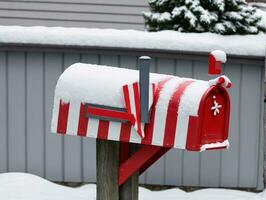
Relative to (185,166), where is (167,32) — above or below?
above

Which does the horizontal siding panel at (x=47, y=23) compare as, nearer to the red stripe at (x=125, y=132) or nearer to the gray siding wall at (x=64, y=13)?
the gray siding wall at (x=64, y=13)

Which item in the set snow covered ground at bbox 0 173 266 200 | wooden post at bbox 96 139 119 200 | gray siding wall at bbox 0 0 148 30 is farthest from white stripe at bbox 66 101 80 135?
gray siding wall at bbox 0 0 148 30

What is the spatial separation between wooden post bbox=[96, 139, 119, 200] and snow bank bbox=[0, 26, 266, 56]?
2.20 metres

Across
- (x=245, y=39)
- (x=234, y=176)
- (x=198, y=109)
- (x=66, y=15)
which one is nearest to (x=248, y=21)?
(x=245, y=39)

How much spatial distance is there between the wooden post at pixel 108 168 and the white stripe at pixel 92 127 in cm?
22

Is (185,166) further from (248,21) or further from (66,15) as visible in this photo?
(66,15)

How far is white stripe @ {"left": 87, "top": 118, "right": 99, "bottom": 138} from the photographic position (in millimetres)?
3811

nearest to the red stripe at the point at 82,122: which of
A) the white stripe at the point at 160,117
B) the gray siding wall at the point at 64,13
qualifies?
the white stripe at the point at 160,117

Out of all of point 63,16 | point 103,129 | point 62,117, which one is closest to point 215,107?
point 103,129

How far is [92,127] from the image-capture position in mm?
3818

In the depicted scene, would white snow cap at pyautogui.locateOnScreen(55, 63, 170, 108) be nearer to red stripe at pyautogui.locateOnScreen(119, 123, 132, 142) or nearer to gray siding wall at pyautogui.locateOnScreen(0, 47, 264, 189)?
red stripe at pyautogui.locateOnScreen(119, 123, 132, 142)

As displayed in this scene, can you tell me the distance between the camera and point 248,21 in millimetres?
6367

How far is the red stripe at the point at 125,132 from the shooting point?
147 inches

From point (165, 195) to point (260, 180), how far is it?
38.2 inches
